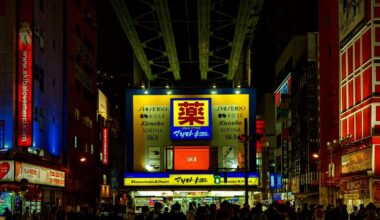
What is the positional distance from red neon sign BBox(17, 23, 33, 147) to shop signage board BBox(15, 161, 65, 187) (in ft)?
4.96

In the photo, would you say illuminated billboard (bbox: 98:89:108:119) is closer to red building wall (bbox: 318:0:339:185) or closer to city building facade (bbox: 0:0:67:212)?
city building facade (bbox: 0:0:67:212)

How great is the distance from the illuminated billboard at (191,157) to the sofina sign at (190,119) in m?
0.78

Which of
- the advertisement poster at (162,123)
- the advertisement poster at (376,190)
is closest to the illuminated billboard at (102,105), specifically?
the advertisement poster at (162,123)

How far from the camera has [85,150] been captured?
69625mm

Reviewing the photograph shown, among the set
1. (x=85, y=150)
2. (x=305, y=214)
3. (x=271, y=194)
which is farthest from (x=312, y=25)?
(x=305, y=214)

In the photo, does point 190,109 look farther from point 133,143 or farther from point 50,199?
point 50,199

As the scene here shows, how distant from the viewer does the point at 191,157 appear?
135 ft

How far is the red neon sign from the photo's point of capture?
131 feet

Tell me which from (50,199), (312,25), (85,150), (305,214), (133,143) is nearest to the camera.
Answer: (305,214)

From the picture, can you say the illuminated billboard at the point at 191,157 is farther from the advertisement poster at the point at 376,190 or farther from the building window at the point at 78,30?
the building window at the point at 78,30

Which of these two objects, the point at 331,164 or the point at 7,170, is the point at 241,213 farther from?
the point at 331,164

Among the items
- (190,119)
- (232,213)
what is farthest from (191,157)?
(232,213)

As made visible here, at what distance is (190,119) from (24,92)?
911 centimetres

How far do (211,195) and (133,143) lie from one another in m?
5.72
